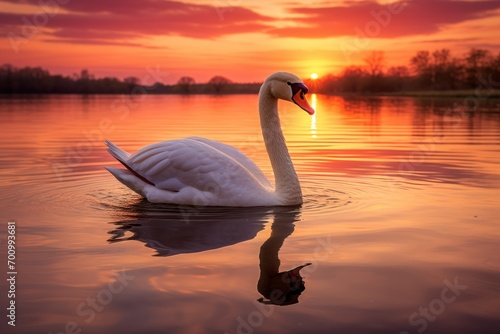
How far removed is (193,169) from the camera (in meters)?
7.55

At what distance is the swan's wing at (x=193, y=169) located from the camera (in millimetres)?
7438

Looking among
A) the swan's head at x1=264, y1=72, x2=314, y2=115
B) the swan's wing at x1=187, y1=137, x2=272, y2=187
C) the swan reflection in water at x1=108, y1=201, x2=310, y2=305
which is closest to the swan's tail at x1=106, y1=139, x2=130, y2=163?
the swan reflection in water at x1=108, y1=201, x2=310, y2=305

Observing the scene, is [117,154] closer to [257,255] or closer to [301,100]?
[301,100]

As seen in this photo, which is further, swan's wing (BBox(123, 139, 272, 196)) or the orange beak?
the orange beak

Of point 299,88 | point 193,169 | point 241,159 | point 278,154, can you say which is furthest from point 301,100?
point 193,169

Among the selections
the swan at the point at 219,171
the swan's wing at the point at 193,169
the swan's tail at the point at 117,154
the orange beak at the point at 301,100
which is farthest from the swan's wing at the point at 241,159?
the orange beak at the point at 301,100

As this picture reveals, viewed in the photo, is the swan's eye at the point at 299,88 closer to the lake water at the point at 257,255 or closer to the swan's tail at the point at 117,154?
the lake water at the point at 257,255

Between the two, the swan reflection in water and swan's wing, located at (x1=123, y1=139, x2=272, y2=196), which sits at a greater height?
swan's wing, located at (x1=123, y1=139, x2=272, y2=196)

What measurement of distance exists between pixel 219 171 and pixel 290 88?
1.29m

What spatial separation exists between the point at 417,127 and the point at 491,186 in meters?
13.8

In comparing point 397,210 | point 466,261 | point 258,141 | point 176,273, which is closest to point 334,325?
point 176,273

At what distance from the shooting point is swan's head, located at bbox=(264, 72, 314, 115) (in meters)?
7.60

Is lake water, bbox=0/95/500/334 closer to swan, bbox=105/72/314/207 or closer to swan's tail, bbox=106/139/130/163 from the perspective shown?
swan, bbox=105/72/314/207

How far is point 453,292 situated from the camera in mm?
4469
